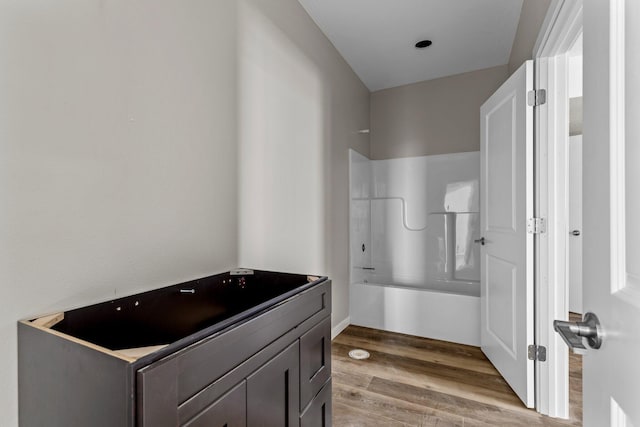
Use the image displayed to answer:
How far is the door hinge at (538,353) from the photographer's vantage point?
1.67 m

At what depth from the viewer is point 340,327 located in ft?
8.85

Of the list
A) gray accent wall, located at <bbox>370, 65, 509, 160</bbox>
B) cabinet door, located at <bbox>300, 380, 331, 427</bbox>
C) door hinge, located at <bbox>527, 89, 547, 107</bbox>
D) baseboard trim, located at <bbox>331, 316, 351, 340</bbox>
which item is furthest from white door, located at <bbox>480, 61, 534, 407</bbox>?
cabinet door, located at <bbox>300, 380, 331, 427</bbox>

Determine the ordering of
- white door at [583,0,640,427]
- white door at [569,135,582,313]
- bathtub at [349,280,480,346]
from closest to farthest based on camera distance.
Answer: white door at [583,0,640,427]
bathtub at [349,280,480,346]
white door at [569,135,582,313]

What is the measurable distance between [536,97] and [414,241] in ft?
6.29

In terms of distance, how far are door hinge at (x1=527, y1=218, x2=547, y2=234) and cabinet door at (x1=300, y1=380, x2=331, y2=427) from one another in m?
1.38

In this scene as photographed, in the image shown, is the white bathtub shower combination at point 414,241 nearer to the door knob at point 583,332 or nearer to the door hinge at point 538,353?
the door hinge at point 538,353

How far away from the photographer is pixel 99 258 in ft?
3.07

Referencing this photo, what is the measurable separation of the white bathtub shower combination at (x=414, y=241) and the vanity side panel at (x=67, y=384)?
2.38m

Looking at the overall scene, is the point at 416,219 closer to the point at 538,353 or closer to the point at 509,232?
the point at 509,232

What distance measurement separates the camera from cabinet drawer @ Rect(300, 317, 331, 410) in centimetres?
104

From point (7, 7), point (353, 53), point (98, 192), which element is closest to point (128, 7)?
point (7, 7)

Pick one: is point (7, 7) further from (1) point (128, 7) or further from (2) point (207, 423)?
(2) point (207, 423)

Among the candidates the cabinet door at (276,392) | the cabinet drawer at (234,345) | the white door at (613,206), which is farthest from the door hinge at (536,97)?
the cabinet door at (276,392)

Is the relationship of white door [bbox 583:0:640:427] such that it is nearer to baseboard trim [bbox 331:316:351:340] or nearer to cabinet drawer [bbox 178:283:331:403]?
cabinet drawer [bbox 178:283:331:403]
